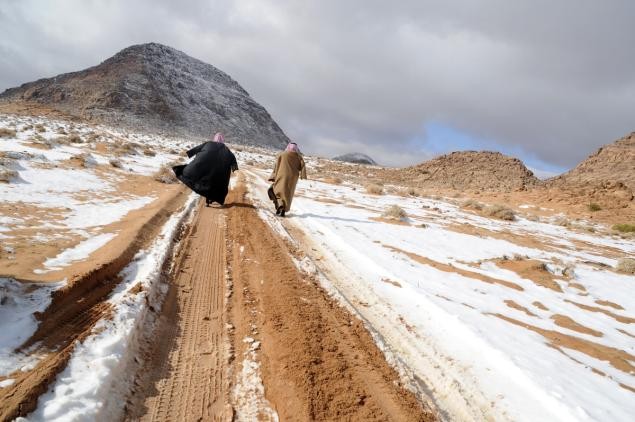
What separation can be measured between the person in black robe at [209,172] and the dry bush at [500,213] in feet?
42.8

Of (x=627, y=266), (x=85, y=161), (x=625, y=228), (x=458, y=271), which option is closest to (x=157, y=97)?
(x=85, y=161)

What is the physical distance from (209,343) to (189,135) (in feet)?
219

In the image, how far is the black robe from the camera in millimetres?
9422

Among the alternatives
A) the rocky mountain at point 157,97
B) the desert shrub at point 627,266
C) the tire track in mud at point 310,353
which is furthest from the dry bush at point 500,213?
the rocky mountain at point 157,97

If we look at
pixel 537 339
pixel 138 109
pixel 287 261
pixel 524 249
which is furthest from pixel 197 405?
pixel 138 109

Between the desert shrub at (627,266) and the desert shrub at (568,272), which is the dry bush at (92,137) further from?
the desert shrub at (627,266)

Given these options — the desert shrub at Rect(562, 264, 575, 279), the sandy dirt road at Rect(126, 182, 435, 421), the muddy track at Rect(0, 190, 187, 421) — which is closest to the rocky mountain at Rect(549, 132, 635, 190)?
the desert shrub at Rect(562, 264, 575, 279)

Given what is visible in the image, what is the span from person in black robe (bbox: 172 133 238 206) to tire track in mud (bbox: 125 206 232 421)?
4.83 m

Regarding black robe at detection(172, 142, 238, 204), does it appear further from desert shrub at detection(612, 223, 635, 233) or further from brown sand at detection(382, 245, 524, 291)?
desert shrub at detection(612, 223, 635, 233)

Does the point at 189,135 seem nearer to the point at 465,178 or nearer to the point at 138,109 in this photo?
the point at 138,109

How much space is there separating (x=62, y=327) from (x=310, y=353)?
2088 millimetres

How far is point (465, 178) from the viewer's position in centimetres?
3531

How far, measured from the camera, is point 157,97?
70.2m

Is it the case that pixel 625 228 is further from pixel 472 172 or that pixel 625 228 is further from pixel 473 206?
pixel 472 172
